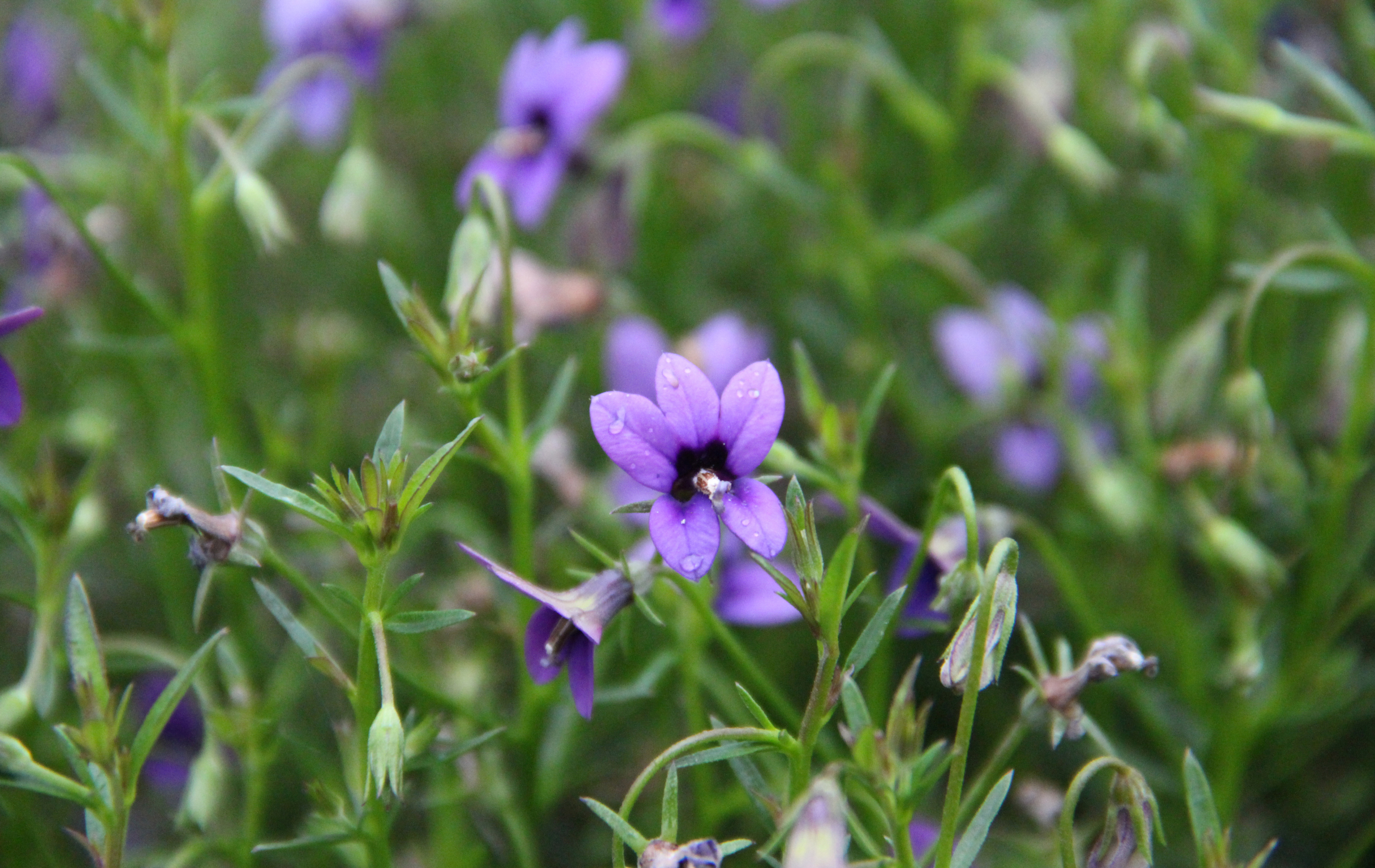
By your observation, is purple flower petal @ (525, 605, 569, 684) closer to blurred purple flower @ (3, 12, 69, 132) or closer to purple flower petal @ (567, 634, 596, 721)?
purple flower petal @ (567, 634, 596, 721)

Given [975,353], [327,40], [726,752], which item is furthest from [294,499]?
[327,40]

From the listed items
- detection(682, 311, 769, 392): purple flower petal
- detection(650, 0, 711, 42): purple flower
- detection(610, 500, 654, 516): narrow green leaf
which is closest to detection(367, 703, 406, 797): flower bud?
detection(610, 500, 654, 516): narrow green leaf

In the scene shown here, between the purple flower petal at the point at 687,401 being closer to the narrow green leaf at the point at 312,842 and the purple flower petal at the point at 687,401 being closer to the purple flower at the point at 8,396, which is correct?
the narrow green leaf at the point at 312,842

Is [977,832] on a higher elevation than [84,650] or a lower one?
lower

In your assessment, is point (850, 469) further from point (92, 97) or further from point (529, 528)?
point (92, 97)

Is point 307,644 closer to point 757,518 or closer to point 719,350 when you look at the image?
point 757,518

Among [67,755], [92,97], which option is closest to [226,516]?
[67,755]

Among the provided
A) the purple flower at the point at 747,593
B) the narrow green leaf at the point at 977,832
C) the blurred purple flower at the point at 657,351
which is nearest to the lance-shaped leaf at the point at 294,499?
the purple flower at the point at 747,593
